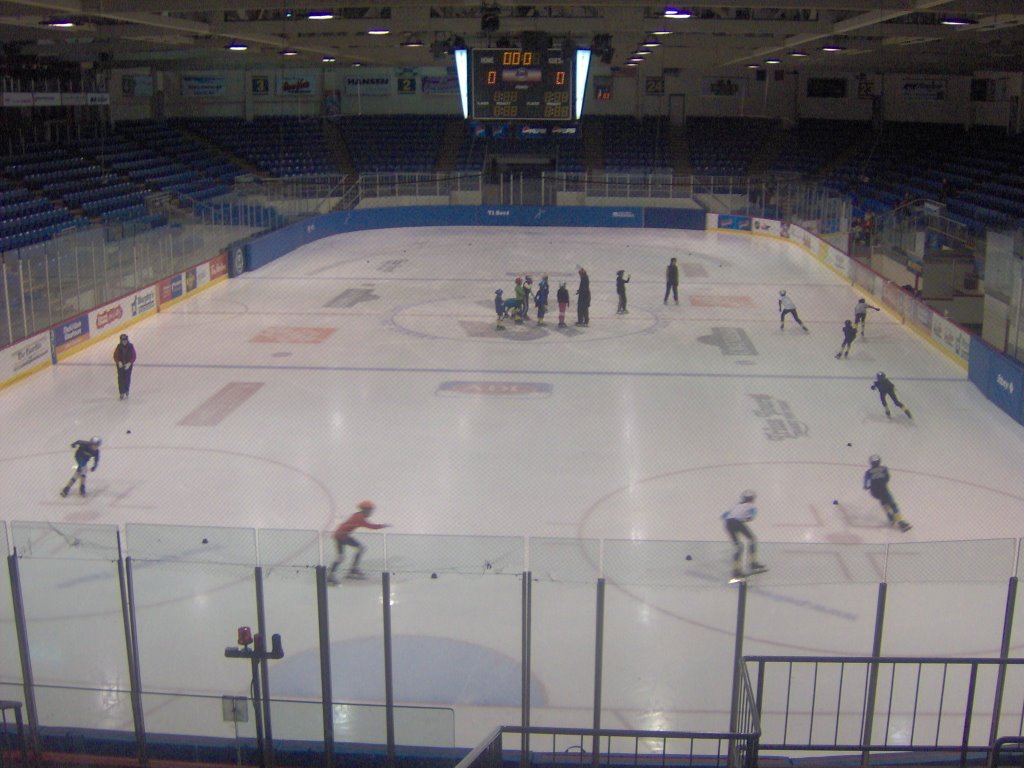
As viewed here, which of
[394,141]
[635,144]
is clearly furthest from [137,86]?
[635,144]

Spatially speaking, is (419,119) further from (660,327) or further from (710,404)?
(710,404)

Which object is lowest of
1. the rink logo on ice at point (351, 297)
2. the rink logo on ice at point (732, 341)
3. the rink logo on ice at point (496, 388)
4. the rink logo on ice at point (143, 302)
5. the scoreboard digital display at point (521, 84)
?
the rink logo on ice at point (496, 388)

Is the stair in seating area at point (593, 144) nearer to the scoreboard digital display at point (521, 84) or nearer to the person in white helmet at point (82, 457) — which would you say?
the scoreboard digital display at point (521, 84)

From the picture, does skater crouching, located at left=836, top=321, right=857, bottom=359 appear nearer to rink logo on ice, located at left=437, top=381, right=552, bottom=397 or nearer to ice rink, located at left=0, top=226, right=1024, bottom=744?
ice rink, located at left=0, top=226, right=1024, bottom=744

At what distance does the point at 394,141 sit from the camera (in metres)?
43.9

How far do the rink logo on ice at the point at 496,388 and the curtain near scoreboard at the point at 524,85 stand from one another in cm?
456

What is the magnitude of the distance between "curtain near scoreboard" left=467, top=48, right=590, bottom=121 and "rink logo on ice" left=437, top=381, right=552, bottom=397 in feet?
15.0

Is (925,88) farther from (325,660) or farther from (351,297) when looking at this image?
(325,660)

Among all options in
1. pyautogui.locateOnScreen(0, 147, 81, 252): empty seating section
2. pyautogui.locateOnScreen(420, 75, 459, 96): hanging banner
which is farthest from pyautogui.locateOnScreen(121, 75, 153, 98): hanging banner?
pyautogui.locateOnScreen(0, 147, 81, 252): empty seating section

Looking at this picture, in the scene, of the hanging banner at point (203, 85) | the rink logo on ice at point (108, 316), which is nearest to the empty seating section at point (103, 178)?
the rink logo on ice at point (108, 316)

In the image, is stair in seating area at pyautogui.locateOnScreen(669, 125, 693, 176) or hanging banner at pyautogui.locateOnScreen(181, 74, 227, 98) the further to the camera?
hanging banner at pyautogui.locateOnScreen(181, 74, 227, 98)

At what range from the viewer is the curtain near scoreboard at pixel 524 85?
57.9ft

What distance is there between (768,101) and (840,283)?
20642 millimetres

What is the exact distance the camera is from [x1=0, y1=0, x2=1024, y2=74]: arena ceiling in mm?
16172
